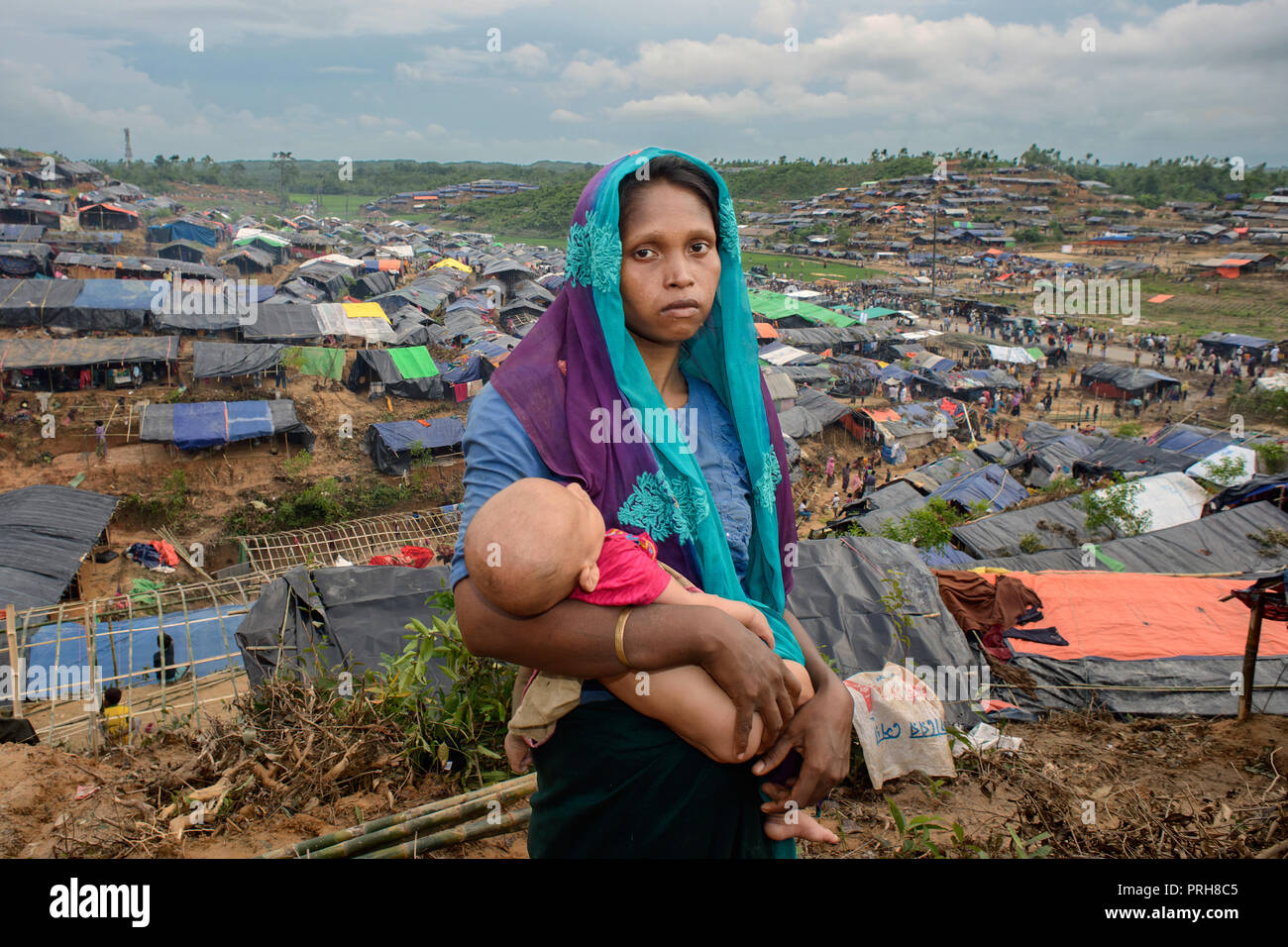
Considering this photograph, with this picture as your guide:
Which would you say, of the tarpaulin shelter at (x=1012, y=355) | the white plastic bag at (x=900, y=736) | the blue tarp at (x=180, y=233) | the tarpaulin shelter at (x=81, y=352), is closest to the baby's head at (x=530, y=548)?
the white plastic bag at (x=900, y=736)

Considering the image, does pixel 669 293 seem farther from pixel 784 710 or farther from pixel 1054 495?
pixel 1054 495

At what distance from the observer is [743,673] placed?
46.7 inches

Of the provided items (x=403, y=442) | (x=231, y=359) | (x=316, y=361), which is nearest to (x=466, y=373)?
(x=316, y=361)

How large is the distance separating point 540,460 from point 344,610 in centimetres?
606

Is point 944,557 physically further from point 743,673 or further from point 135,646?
point 743,673

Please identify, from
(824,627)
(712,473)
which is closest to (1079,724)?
(824,627)

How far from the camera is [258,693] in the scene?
3598mm

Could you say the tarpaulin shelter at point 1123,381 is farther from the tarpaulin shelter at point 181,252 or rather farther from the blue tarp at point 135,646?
the tarpaulin shelter at point 181,252

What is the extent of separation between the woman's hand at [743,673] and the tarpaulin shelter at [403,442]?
17.9 metres

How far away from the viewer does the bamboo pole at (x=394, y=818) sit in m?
2.49

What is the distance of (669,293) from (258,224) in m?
63.0

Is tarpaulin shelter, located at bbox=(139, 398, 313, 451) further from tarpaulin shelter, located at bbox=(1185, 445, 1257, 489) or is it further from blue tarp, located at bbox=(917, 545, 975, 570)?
tarpaulin shelter, located at bbox=(1185, 445, 1257, 489)

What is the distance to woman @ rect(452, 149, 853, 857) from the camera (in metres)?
1.19

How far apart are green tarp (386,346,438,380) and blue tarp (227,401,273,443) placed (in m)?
4.96
